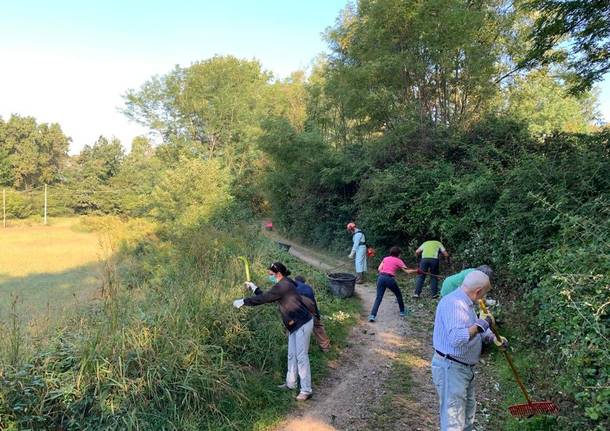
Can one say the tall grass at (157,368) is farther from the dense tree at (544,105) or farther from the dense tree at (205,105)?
the dense tree at (205,105)

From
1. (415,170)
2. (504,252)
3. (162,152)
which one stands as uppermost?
(162,152)

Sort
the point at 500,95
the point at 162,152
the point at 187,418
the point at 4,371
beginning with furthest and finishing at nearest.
Result: the point at 162,152
the point at 500,95
the point at 187,418
the point at 4,371

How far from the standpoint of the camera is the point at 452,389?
3.98 m

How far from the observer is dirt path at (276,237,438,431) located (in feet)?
17.3

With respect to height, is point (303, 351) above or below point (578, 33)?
below

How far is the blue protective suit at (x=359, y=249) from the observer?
12.9m

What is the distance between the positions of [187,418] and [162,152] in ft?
133

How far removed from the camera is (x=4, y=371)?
4.45m

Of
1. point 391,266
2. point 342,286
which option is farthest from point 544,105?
point 391,266

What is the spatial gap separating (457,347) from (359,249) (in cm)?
917

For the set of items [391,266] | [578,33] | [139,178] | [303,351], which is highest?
[578,33]

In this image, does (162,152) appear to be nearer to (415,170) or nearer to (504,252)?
(415,170)


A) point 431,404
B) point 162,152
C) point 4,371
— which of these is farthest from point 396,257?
point 162,152

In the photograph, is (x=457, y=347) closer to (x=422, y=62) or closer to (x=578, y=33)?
(x=578, y=33)
